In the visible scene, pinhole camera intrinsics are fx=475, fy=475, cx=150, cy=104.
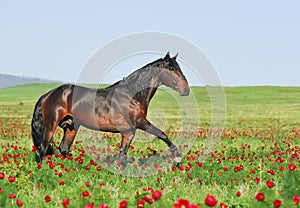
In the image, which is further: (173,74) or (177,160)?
(173,74)

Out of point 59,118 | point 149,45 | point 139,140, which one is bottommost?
point 139,140

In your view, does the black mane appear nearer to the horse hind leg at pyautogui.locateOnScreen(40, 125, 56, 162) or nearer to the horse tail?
the horse hind leg at pyautogui.locateOnScreen(40, 125, 56, 162)

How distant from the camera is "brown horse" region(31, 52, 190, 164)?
10086 millimetres

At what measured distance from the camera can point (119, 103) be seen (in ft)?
33.3

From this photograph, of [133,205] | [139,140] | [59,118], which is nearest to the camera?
[133,205]

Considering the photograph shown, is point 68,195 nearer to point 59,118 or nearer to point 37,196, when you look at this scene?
point 37,196

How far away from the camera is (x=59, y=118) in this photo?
10.4 meters

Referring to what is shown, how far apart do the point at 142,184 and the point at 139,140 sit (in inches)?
316

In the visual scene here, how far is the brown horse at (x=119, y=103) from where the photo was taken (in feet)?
33.1

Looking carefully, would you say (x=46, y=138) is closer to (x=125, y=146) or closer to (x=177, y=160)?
(x=125, y=146)

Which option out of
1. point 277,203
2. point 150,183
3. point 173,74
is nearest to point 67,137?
point 173,74

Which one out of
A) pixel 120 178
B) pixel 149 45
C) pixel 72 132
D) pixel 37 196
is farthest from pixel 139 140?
pixel 37 196

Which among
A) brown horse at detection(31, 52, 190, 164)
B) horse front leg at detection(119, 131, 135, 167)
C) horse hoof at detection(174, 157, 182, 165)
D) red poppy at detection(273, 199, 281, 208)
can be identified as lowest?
horse hoof at detection(174, 157, 182, 165)

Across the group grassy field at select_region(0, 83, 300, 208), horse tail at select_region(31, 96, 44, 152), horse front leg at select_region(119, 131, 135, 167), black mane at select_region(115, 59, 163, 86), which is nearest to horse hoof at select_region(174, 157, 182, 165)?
grassy field at select_region(0, 83, 300, 208)
